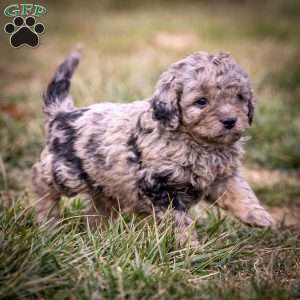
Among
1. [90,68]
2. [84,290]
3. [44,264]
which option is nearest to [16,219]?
[44,264]

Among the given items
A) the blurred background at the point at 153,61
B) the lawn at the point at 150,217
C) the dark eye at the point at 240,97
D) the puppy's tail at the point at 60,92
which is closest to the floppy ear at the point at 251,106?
the dark eye at the point at 240,97

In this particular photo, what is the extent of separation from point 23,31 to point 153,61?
707 centimetres

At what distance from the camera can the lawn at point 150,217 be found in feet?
12.5

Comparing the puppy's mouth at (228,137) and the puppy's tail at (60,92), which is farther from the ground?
the puppy's tail at (60,92)

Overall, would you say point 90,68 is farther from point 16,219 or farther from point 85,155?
point 16,219

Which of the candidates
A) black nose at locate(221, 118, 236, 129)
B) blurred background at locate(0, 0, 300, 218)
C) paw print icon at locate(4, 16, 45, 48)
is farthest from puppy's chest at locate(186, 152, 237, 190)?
blurred background at locate(0, 0, 300, 218)

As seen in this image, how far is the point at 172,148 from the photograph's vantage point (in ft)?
15.7

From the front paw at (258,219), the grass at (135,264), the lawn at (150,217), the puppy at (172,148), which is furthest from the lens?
the front paw at (258,219)

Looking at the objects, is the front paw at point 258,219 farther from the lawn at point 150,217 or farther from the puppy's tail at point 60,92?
the puppy's tail at point 60,92

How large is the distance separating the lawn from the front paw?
191 millimetres

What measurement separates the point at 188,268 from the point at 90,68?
7.99 meters

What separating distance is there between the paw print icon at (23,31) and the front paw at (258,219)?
6.77 ft

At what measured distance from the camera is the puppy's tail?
558 cm

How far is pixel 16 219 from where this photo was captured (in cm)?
439
